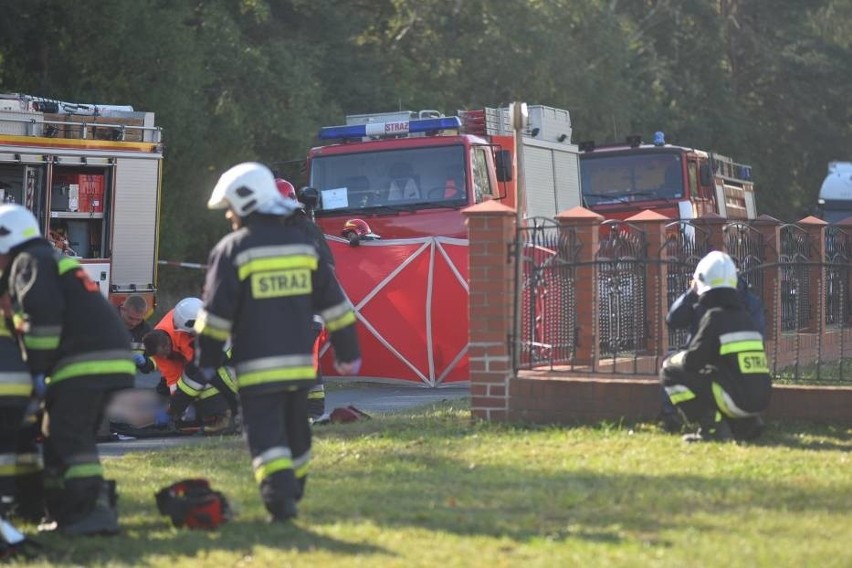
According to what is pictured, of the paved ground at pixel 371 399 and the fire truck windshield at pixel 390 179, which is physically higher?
the fire truck windshield at pixel 390 179

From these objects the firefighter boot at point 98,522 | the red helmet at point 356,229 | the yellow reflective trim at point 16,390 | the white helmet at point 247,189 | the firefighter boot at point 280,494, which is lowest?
the firefighter boot at point 98,522

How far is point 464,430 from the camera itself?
10734 mm

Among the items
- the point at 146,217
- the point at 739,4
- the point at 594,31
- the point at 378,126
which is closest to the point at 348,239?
the point at 378,126

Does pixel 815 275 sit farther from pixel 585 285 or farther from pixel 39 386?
pixel 39 386

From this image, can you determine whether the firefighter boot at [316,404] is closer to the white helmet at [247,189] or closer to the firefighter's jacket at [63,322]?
the firefighter's jacket at [63,322]

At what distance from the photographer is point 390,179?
635 inches

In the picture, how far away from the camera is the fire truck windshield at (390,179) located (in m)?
15.9

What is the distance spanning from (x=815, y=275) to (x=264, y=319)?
9.23 m

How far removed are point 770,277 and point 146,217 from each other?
295 inches

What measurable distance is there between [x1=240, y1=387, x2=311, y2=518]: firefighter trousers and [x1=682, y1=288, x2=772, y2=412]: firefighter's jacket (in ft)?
11.2

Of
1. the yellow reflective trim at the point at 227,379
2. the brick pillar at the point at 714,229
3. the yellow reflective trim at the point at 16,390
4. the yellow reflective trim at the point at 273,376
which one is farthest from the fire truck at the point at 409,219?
the yellow reflective trim at the point at 16,390

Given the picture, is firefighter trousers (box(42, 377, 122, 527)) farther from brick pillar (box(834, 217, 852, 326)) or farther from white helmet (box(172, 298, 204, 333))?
brick pillar (box(834, 217, 852, 326))

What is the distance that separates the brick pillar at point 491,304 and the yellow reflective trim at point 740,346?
167 cm

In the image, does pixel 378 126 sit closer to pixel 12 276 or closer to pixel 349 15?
pixel 12 276
